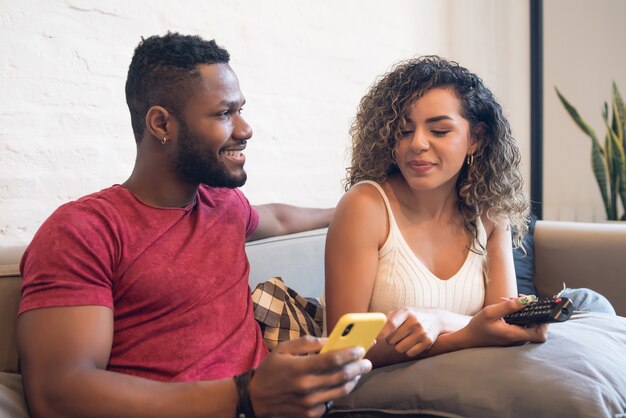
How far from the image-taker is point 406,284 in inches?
59.6

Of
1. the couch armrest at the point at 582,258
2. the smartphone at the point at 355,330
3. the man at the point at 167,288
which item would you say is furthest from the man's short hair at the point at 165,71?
the couch armrest at the point at 582,258

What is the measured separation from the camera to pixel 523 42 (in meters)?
3.73

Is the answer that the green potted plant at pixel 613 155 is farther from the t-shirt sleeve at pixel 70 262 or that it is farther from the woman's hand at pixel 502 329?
the t-shirt sleeve at pixel 70 262

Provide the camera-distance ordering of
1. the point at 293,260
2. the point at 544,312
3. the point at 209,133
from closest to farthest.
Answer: the point at 544,312 → the point at 209,133 → the point at 293,260

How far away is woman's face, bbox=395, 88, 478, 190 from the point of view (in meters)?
1.54

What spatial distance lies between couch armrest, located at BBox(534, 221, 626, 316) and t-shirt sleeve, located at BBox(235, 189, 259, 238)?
3.50ft

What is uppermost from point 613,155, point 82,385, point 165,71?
point 165,71

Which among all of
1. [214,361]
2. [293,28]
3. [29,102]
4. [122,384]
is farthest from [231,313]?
[293,28]

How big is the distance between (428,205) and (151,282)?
2.34 feet

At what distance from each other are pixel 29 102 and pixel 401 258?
0.94 m

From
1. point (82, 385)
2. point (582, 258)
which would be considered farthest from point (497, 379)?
point (582, 258)

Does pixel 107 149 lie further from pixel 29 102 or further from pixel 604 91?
pixel 604 91

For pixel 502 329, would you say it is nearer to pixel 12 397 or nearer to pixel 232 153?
pixel 232 153

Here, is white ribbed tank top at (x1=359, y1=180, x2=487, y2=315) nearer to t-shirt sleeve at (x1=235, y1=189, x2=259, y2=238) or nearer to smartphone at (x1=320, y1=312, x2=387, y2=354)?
t-shirt sleeve at (x1=235, y1=189, x2=259, y2=238)
